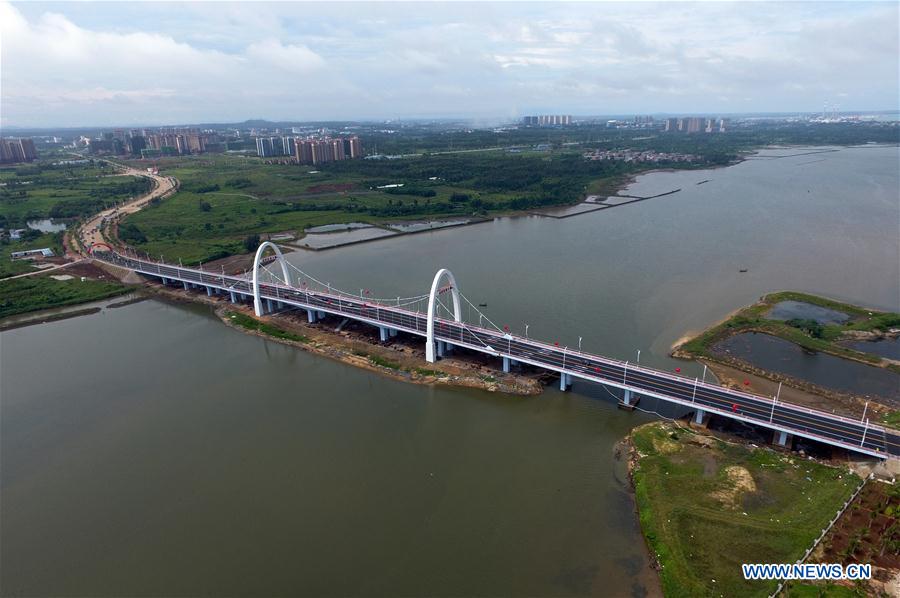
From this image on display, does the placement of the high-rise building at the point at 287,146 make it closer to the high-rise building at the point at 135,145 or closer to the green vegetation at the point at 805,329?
the high-rise building at the point at 135,145

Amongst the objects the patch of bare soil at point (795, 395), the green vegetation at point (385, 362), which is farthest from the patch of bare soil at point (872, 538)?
the green vegetation at point (385, 362)

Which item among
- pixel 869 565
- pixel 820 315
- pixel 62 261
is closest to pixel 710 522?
pixel 869 565

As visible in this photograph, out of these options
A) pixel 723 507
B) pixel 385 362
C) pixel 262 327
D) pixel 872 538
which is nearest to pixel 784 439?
pixel 872 538

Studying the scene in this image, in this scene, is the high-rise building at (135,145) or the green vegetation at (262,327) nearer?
the green vegetation at (262,327)

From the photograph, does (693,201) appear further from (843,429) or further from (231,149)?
(231,149)

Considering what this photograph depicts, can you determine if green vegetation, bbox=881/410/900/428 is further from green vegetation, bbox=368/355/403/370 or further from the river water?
green vegetation, bbox=368/355/403/370

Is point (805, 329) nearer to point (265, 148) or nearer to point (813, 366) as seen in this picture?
point (813, 366)

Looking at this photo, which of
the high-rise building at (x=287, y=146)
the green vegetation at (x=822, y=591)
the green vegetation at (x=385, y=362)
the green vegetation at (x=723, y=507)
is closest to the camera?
the green vegetation at (x=822, y=591)
